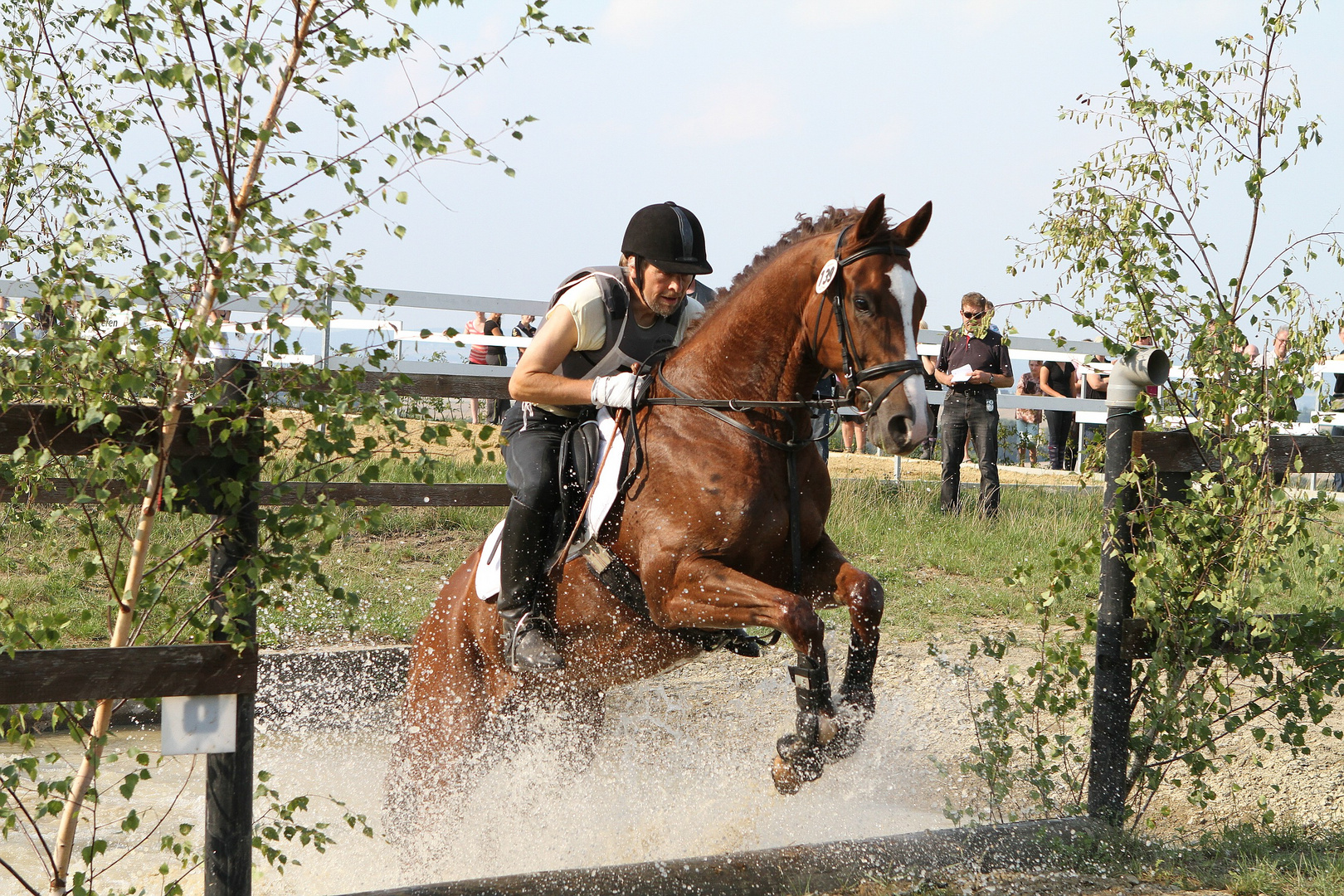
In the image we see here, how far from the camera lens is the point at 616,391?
3.72 m

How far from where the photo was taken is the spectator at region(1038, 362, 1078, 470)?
39.7 ft

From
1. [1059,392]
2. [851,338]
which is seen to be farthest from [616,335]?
[1059,392]

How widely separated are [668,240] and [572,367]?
592mm

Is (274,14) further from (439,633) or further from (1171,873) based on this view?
(1171,873)

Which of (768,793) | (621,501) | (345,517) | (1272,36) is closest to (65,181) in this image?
(345,517)

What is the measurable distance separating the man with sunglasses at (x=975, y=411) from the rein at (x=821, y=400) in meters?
5.74

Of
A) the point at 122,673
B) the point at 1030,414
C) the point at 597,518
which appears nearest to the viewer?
the point at 122,673

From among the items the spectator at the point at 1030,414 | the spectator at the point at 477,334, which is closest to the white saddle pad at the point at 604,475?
the spectator at the point at 477,334

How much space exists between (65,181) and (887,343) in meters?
2.56

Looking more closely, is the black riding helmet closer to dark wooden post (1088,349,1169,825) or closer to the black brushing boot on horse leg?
the black brushing boot on horse leg

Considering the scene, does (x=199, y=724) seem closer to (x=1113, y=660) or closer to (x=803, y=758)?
(x=803, y=758)

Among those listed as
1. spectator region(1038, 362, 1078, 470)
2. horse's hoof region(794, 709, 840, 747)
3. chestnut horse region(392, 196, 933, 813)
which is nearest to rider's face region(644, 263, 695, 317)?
chestnut horse region(392, 196, 933, 813)

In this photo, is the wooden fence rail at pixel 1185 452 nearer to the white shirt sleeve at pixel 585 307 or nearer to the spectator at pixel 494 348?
the white shirt sleeve at pixel 585 307

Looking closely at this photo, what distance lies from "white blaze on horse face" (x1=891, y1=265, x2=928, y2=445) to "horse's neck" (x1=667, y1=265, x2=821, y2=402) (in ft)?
1.01
